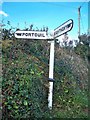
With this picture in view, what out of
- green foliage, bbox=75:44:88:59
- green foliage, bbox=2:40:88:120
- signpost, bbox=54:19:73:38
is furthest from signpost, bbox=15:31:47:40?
green foliage, bbox=75:44:88:59

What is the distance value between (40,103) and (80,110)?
112 cm

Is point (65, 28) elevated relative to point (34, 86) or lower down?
elevated

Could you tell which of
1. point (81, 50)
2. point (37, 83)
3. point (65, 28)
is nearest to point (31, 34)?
point (65, 28)

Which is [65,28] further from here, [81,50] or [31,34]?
[81,50]

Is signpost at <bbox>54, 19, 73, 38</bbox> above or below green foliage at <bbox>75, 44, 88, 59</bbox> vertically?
above

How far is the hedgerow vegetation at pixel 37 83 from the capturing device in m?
4.74

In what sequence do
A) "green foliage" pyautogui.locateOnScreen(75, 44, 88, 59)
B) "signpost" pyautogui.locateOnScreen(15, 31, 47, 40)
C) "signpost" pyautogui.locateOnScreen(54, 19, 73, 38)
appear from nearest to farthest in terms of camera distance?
"signpost" pyautogui.locateOnScreen(54, 19, 73, 38), "signpost" pyautogui.locateOnScreen(15, 31, 47, 40), "green foliage" pyautogui.locateOnScreen(75, 44, 88, 59)

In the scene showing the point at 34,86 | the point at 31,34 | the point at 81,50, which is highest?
the point at 31,34

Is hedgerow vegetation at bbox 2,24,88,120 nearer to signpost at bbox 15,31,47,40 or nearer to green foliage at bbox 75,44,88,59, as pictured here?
signpost at bbox 15,31,47,40

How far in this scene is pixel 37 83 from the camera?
534 centimetres

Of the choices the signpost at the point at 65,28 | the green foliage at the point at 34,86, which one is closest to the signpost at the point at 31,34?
the signpost at the point at 65,28

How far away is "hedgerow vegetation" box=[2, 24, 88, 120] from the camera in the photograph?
187 inches

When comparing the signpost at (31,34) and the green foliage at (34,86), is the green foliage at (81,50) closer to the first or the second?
the green foliage at (34,86)

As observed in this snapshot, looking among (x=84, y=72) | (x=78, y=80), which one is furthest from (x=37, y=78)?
(x=84, y=72)
